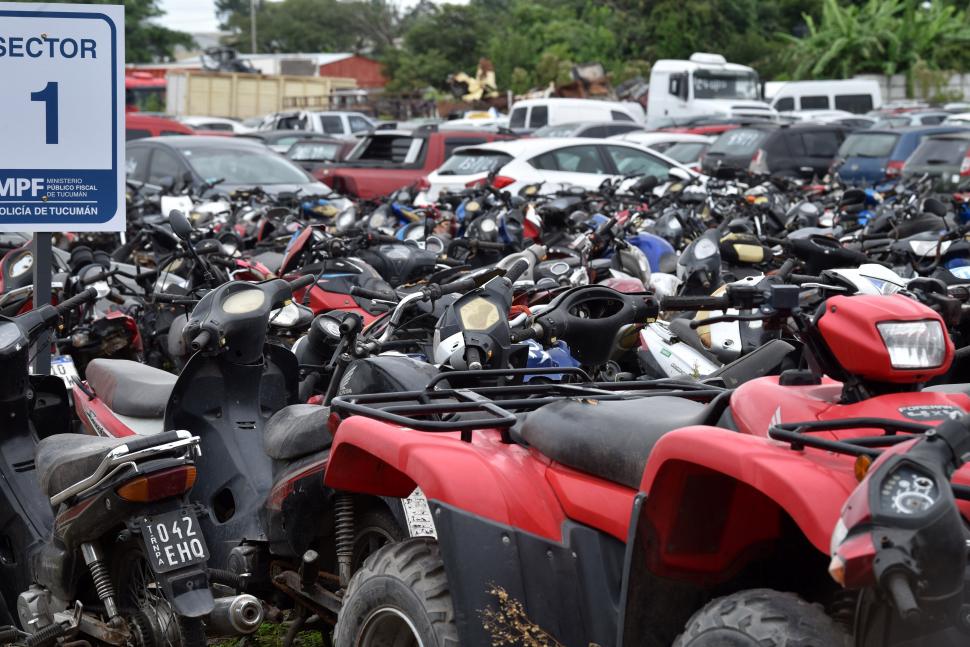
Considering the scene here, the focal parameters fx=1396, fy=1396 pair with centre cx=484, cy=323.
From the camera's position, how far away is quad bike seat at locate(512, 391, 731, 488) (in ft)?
9.75

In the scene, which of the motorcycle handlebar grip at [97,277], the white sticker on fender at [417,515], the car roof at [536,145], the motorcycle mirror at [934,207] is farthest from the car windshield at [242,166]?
the white sticker on fender at [417,515]

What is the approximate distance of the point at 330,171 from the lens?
1922cm

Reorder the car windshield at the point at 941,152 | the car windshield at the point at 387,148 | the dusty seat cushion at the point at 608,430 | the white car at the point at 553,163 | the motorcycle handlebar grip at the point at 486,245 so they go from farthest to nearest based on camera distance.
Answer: the car windshield at the point at 387,148 → the car windshield at the point at 941,152 → the white car at the point at 553,163 → the motorcycle handlebar grip at the point at 486,245 → the dusty seat cushion at the point at 608,430

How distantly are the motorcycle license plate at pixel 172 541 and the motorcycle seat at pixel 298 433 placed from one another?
458 mm

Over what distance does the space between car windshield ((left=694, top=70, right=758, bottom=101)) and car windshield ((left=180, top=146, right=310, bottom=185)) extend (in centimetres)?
1922

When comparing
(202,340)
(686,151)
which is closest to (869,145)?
(686,151)

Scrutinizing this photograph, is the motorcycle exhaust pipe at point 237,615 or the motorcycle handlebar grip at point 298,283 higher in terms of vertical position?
the motorcycle handlebar grip at point 298,283

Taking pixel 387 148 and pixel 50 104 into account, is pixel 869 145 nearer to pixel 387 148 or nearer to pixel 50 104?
pixel 387 148

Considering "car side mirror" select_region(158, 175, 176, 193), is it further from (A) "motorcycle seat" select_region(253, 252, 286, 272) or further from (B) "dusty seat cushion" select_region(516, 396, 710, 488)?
(B) "dusty seat cushion" select_region(516, 396, 710, 488)

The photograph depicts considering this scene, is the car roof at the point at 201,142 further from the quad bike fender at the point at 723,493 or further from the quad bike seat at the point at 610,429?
the quad bike fender at the point at 723,493

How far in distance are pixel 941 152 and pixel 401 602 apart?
51.2ft

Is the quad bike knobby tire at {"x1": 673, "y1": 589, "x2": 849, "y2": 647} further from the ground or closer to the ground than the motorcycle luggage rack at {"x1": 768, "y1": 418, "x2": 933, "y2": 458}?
closer to the ground

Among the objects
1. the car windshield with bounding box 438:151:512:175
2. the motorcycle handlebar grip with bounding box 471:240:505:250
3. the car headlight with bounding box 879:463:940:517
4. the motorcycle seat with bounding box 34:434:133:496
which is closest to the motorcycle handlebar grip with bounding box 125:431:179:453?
the motorcycle seat with bounding box 34:434:133:496

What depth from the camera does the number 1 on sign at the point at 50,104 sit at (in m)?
5.23
